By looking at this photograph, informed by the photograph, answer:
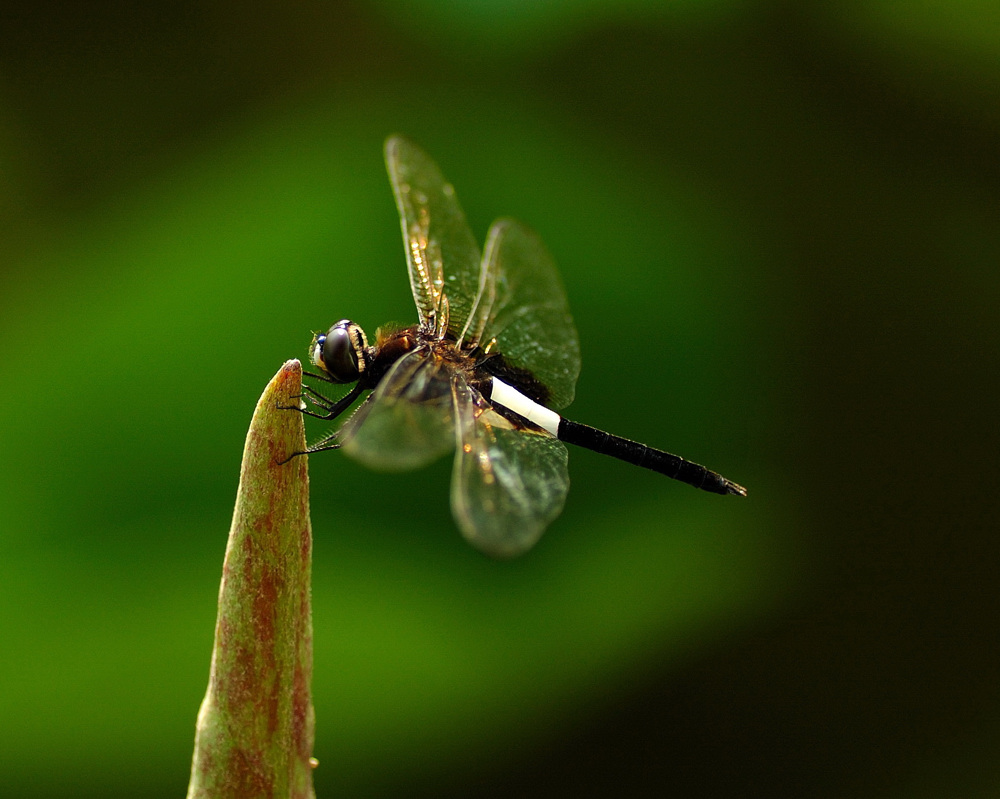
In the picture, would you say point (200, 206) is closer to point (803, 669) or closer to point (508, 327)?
point (508, 327)

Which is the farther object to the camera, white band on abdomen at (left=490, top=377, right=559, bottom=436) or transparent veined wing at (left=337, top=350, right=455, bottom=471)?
white band on abdomen at (left=490, top=377, right=559, bottom=436)

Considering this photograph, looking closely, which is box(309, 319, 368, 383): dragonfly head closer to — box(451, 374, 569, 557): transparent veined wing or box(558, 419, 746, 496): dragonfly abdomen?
box(451, 374, 569, 557): transparent veined wing

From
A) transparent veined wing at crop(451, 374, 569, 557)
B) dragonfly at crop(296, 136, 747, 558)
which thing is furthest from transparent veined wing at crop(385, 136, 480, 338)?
transparent veined wing at crop(451, 374, 569, 557)

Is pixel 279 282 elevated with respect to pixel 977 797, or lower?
elevated

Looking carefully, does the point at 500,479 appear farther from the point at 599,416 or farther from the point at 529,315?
the point at 599,416

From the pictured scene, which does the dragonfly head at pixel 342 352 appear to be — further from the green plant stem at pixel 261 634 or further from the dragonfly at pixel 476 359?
the green plant stem at pixel 261 634

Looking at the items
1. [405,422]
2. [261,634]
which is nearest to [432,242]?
[405,422]

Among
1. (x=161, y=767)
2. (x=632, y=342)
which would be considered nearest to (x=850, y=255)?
(x=632, y=342)

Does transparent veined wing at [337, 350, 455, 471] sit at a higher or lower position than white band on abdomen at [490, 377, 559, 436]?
lower
